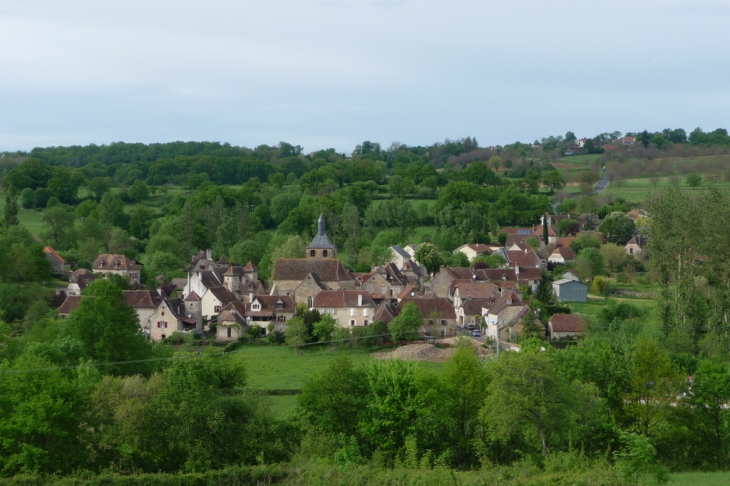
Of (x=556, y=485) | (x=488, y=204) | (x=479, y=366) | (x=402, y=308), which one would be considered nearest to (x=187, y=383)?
(x=479, y=366)

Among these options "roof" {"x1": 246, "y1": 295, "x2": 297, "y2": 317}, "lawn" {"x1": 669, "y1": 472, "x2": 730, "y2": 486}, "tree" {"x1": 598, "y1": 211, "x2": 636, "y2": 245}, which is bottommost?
"lawn" {"x1": 669, "y1": 472, "x2": 730, "y2": 486}

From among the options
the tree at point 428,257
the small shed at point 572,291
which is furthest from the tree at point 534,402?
the tree at point 428,257

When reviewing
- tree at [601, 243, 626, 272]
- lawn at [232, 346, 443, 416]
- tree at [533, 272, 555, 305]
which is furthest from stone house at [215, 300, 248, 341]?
tree at [601, 243, 626, 272]

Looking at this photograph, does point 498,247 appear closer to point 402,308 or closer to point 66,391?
point 402,308

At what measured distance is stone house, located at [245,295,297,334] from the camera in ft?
172

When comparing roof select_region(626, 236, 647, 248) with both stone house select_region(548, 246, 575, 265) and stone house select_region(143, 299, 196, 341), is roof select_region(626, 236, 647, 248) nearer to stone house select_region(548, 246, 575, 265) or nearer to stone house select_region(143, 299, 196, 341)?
stone house select_region(548, 246, 575, 265)

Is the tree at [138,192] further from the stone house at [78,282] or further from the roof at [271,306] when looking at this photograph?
the roof at [271,306]

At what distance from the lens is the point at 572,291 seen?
6253cm

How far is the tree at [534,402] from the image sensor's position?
25.7 metres

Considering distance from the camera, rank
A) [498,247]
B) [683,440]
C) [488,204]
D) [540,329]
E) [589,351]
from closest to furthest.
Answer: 1. [683,440]
2. [589,351]
3. [540,329]
4. [498,247]
5. [488,204]

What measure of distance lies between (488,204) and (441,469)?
76.1 m

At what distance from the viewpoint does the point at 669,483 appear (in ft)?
76.2

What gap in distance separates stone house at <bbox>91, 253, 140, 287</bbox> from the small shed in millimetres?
30708

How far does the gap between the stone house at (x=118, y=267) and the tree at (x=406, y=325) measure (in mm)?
24783
